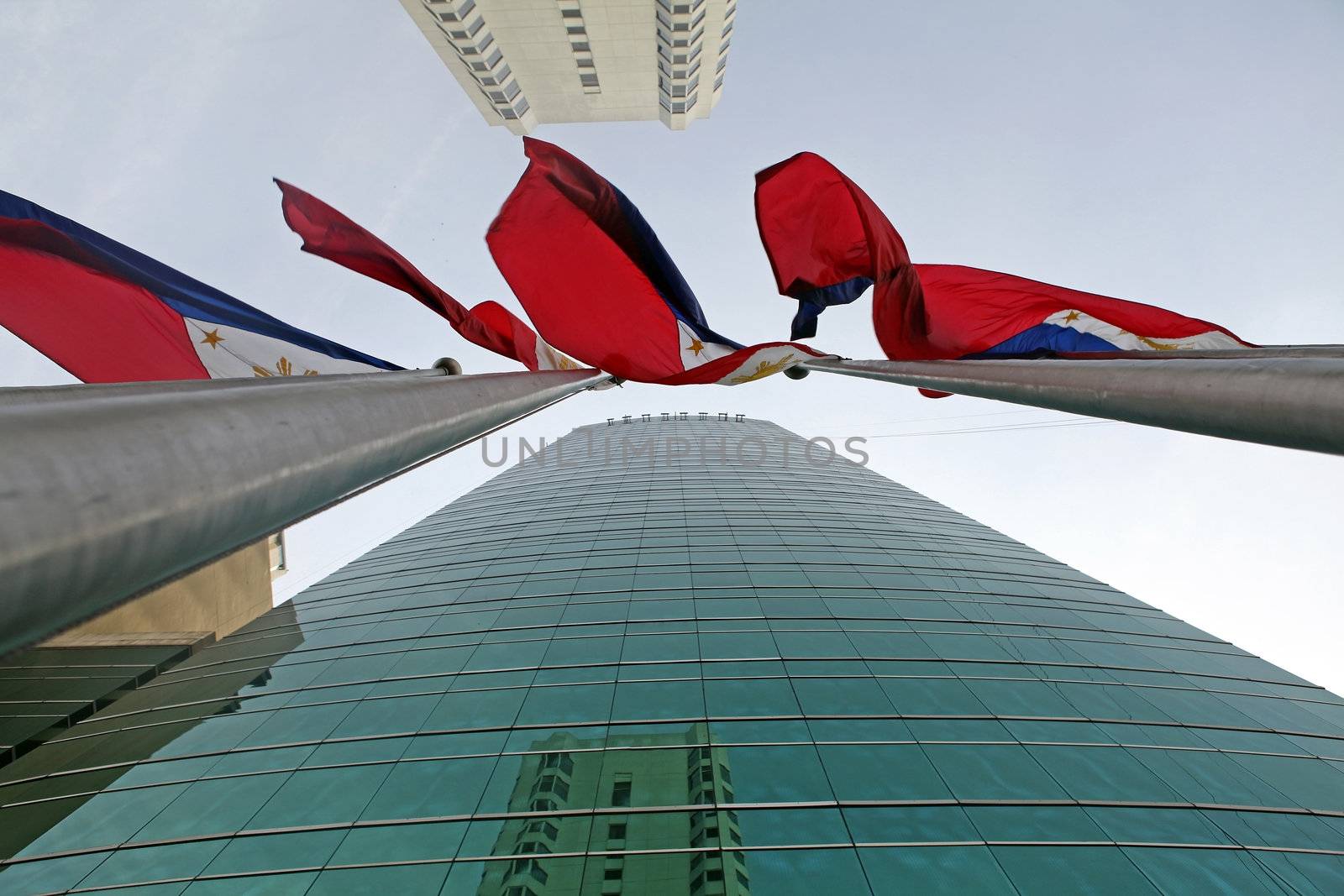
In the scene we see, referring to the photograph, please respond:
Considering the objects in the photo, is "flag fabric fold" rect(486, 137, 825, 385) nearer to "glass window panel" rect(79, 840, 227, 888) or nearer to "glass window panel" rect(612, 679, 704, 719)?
"glass window panel" rect(612, 679, 704, 719)

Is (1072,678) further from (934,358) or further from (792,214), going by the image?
(792,214)

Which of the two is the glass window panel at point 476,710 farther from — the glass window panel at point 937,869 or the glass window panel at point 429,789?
the glass window panel at point 937,869

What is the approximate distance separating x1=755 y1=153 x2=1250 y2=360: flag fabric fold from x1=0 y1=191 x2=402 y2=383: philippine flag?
5.15 m

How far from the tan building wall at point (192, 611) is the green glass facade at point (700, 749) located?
2793 millimetres

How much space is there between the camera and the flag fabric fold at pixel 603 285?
339 inches

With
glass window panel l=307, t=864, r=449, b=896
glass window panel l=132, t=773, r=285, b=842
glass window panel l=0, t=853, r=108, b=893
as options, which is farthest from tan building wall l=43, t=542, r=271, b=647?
glass window panel l=307, t=864, r=449, b=896

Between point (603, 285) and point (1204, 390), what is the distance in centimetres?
641

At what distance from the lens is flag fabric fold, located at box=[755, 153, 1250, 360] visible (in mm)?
7781

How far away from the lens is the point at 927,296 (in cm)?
843

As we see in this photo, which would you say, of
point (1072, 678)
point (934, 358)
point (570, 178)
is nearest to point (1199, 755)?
point (1072, 678)

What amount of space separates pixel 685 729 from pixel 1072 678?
890 centimetres

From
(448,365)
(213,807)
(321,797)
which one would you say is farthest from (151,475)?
(213,807)

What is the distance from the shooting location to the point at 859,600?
19.6 metres

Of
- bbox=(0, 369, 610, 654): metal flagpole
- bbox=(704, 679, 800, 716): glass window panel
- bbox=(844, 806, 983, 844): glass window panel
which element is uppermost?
bbox=(0, 369, 610, 654): metal flagpole
